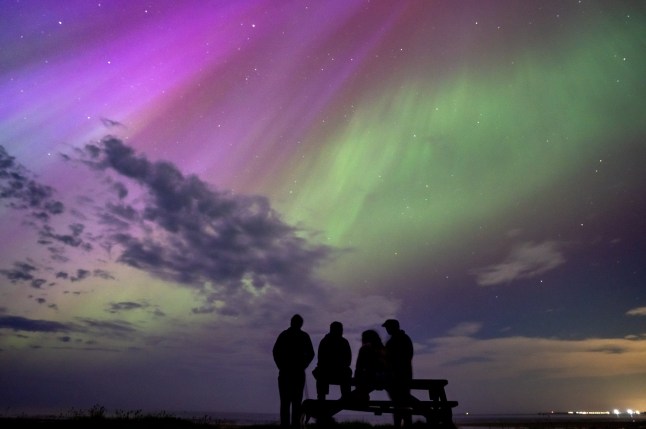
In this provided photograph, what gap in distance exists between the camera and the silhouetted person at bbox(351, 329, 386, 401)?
714 centimetres

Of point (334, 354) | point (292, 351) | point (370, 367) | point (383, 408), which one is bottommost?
point (383, 408)

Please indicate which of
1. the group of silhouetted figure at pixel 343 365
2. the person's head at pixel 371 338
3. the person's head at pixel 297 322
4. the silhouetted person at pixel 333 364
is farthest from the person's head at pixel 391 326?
the person's head at pixel 297 322

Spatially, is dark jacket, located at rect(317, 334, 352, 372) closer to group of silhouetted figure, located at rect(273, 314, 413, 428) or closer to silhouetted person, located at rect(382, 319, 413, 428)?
group of silhouetted figure, located at rect(273, 314, 413, 428)

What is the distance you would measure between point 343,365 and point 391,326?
1465 mm

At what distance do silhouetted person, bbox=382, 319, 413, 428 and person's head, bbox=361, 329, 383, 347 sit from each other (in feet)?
0.95

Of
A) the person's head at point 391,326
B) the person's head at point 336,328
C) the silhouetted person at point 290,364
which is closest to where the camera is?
the person's head at point 336,328

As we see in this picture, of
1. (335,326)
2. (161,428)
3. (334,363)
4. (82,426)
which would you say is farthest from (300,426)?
(82,426)

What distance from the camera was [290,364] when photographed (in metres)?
9.16

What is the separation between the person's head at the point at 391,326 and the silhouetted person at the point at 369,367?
39.2 inches

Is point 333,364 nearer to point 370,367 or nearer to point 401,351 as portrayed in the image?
point 370,367

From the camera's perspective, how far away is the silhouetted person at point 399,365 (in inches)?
281

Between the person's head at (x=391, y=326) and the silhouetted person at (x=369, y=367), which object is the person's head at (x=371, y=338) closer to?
the silhouetted person at (x=369, y=367)

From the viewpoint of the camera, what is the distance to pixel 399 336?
8617mm

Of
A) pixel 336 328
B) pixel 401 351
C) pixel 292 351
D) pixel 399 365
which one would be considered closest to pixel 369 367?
pixel 399 365
